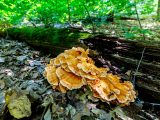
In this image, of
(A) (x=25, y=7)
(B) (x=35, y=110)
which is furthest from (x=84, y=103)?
(A) (x=25, y=7)

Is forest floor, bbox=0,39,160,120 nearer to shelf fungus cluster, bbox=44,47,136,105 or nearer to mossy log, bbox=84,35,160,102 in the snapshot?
shelf fungus cluster, bbox=44,47,136,105

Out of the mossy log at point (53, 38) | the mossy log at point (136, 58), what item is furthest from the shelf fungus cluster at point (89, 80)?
the mossy log at point (53, 38)

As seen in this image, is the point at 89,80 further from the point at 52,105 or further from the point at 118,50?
the point at 118,50

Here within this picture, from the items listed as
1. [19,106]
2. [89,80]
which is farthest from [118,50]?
[19,106]

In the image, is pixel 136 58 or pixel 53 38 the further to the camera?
pixel 53 38

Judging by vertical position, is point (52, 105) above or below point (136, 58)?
below

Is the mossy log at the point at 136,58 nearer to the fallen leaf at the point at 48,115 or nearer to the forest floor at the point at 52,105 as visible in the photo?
the forest floor at the point at 52,105

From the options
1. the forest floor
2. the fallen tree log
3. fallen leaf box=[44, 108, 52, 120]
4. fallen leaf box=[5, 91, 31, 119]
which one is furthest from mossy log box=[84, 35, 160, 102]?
fallen leaf box=[5, 91, 31, 119]

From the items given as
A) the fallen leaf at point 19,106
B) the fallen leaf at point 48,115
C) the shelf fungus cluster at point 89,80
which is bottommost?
the fallen leaf at point 48,115
